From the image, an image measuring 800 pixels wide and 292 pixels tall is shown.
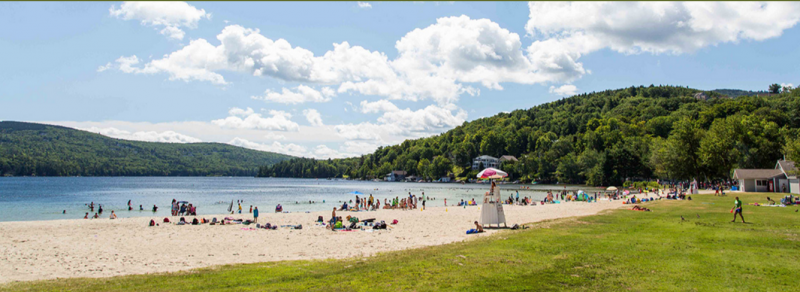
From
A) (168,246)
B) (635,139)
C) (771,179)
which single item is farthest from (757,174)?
(635,139)

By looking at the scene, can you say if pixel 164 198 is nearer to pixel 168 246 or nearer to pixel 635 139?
pixel 168 246

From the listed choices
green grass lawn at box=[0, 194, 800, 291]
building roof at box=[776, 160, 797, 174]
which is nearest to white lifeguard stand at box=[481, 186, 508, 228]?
green grass lawn at box=[0, 194, 800, 291]

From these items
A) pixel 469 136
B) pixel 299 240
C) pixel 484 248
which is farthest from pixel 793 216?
pixel 469 136

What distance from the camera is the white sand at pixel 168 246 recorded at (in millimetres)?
12617

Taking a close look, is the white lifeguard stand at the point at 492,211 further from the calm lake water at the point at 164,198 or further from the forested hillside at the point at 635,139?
the forested hillside at the point at 635,139

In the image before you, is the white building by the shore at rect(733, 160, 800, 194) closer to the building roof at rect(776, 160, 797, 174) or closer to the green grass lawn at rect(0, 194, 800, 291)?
the building roof at rect(776, 160, 797, 174)

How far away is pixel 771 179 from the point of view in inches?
1860

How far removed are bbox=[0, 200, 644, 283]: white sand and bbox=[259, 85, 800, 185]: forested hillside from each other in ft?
187

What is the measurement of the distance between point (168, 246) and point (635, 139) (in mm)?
110099

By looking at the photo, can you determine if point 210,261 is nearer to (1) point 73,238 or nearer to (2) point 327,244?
(2) point 327,244

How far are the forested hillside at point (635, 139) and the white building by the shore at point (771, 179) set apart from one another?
6.20m

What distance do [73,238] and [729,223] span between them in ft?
92.4

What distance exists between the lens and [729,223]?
18.5m

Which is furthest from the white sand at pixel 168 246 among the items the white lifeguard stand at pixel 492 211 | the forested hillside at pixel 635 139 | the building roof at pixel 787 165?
the forested hillside at pixel 635 139
